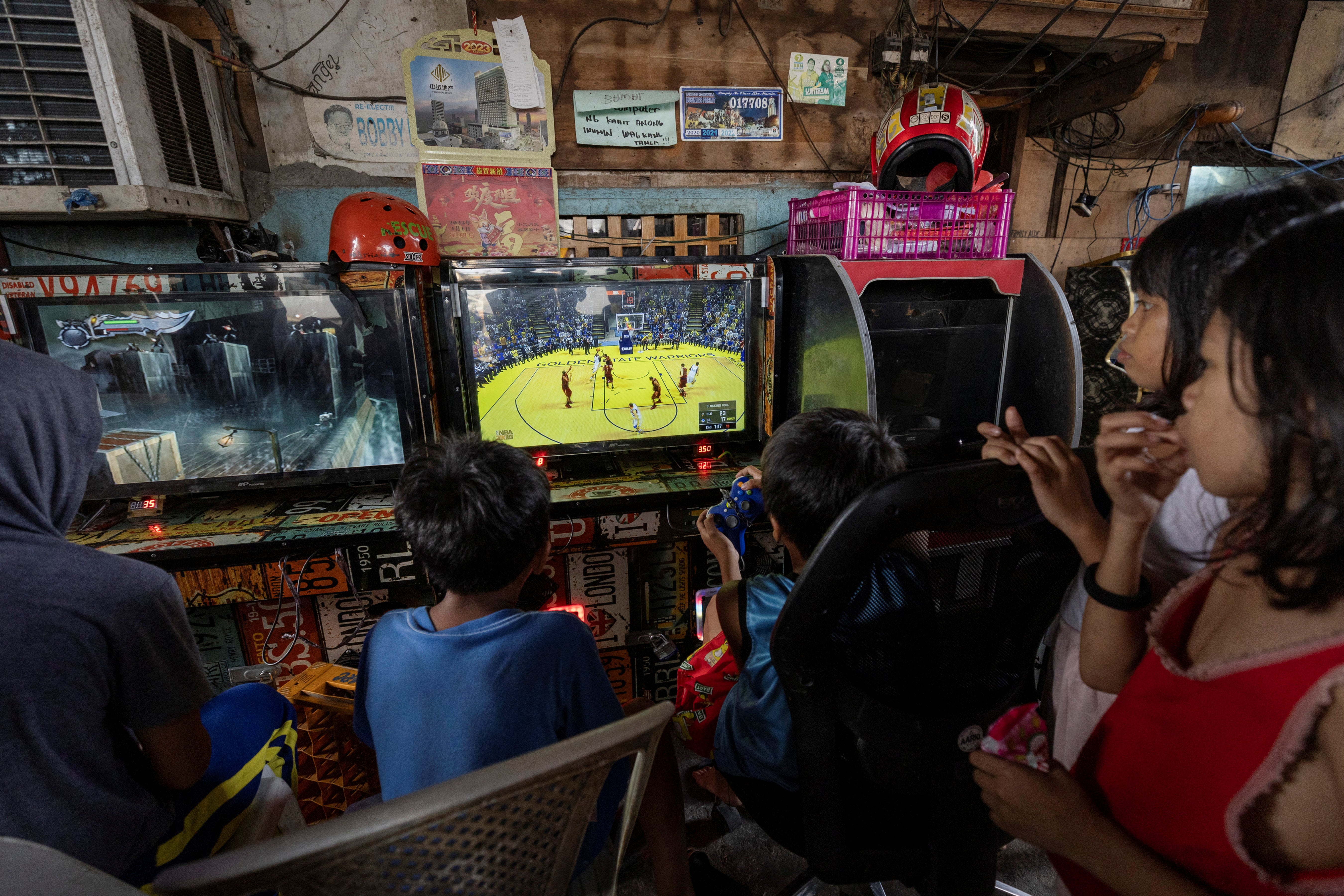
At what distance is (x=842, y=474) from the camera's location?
1147 millimetres

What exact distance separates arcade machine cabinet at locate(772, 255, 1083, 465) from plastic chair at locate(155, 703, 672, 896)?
1.64 metres

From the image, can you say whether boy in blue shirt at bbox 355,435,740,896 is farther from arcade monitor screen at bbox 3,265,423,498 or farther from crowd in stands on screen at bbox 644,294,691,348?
crowd in stands on screen at bbox 644,294,691,348

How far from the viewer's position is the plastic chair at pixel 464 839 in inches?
21.6

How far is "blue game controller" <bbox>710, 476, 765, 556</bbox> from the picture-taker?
1.85 meters

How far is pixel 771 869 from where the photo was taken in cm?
186

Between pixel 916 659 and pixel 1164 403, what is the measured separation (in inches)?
29.9

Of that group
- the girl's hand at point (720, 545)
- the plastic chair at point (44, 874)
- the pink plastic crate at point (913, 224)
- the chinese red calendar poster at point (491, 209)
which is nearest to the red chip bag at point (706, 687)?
the girl's hand at point (720, 545)

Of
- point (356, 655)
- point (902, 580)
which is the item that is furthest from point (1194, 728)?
point (356, 655)

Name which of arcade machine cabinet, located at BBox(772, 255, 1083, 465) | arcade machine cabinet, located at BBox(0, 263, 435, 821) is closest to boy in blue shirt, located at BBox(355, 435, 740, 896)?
arcade machine cabinet, located at BBox(0, 263, 435, 821)

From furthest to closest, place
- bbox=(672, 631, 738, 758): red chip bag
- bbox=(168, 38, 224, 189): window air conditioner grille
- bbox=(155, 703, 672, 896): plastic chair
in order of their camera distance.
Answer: bbox=(168, 38, 224, 189): window air conditioner grille
bbox=(672, 631, 738, 758): red chip bag
bbox=(155, 703, 672, 896): plastic chair

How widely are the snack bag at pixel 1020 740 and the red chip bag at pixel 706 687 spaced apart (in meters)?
0.72

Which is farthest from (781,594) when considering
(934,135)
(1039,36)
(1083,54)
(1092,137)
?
(1092,137)

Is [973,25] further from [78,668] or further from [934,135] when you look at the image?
[78,668]

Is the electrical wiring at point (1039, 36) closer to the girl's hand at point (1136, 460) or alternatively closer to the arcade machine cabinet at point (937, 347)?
the arcade machine cabinet at point (937, 347)
